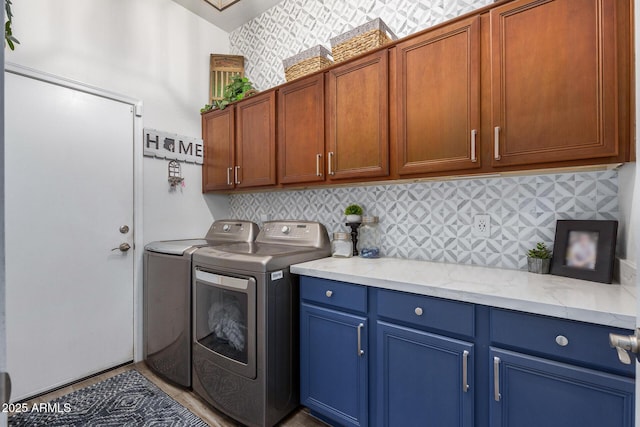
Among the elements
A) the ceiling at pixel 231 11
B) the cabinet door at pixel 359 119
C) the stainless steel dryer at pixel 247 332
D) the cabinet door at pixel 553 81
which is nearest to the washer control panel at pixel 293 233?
the stainless steel dryer at pixel 247 332

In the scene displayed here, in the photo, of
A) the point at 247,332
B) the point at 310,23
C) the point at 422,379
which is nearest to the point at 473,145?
the point at 422,379

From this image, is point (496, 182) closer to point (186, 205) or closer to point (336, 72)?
point (336, 72)

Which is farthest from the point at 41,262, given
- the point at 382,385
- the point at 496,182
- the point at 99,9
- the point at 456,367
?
the point at 496,182

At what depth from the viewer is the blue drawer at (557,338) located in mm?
925

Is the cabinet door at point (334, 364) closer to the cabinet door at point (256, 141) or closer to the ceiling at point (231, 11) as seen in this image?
the cabinet door at point (256, 141)

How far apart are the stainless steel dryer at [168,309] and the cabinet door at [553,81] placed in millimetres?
2008

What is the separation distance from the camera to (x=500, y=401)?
1.10 m

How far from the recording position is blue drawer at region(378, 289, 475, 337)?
119 centimetres

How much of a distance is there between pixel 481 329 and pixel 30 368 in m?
2.68

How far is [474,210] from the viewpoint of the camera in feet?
5.68

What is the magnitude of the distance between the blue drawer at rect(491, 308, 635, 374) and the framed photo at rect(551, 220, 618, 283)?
0.44 m

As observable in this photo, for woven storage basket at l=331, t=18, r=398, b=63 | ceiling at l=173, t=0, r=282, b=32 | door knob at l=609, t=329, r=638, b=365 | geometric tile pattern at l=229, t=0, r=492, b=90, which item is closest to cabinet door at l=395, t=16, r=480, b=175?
woven storage basket at l=331, t=18, r=398, b=63

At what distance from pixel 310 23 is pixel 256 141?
3.67 feet

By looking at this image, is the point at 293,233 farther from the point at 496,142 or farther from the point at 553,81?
the point at 553,81
